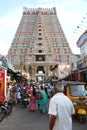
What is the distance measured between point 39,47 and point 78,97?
150 m

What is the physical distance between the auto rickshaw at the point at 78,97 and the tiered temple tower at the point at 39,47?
13807cm

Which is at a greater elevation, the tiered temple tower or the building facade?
the tiered temple tower

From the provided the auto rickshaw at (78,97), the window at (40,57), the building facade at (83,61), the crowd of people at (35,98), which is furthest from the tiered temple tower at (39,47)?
the auto rickshaw at (78,97)

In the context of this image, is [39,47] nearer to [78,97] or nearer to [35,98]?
[35,98]

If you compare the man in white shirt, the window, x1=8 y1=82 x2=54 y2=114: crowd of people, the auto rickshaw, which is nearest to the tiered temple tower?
the window

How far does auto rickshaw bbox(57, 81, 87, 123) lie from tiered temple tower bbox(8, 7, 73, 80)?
453ft

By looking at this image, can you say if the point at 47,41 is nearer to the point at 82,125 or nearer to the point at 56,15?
the point at 56,15

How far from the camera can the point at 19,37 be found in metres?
169

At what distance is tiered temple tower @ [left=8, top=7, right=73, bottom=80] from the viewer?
164 m

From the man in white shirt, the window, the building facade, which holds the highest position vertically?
the window

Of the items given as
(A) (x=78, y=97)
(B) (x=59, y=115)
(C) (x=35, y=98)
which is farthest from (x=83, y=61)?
(B) (x=59, y=115)

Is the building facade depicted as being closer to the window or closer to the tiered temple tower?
the tiered temple tower

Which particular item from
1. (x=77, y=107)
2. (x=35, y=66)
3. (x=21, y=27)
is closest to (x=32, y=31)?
(x=21, y=27)

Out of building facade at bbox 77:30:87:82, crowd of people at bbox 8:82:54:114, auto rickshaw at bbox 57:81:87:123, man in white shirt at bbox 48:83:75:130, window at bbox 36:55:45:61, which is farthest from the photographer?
window at bbox 36:55:45:61
